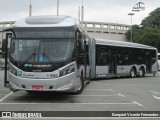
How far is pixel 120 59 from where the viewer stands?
2994cm

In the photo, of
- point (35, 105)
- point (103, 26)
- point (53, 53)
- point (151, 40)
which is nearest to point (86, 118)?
point (35, 105)

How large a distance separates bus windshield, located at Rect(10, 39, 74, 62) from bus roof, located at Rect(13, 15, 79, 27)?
636 mm

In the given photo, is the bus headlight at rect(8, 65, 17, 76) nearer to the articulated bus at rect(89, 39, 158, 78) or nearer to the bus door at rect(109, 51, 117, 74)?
the articulated bus at rect(89, 39, 158, 78)

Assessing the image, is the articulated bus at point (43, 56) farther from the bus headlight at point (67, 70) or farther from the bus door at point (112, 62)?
the bus door at point (112, 62)

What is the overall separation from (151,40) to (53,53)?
240 ft

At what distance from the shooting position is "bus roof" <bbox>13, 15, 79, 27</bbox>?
49.3 ft

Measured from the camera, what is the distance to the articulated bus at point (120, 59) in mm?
27266

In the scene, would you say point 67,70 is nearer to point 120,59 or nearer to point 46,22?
point 46,22

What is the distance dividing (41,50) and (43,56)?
24cm

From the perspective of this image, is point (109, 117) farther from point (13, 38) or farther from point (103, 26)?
point (103, 26)

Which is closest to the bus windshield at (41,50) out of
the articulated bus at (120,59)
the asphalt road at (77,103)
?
the asphalt road at (77,103)

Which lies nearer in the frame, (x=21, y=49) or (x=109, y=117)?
(x=109, y=117)

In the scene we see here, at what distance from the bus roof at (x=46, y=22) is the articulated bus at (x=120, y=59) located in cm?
1087

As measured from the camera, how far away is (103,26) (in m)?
136
